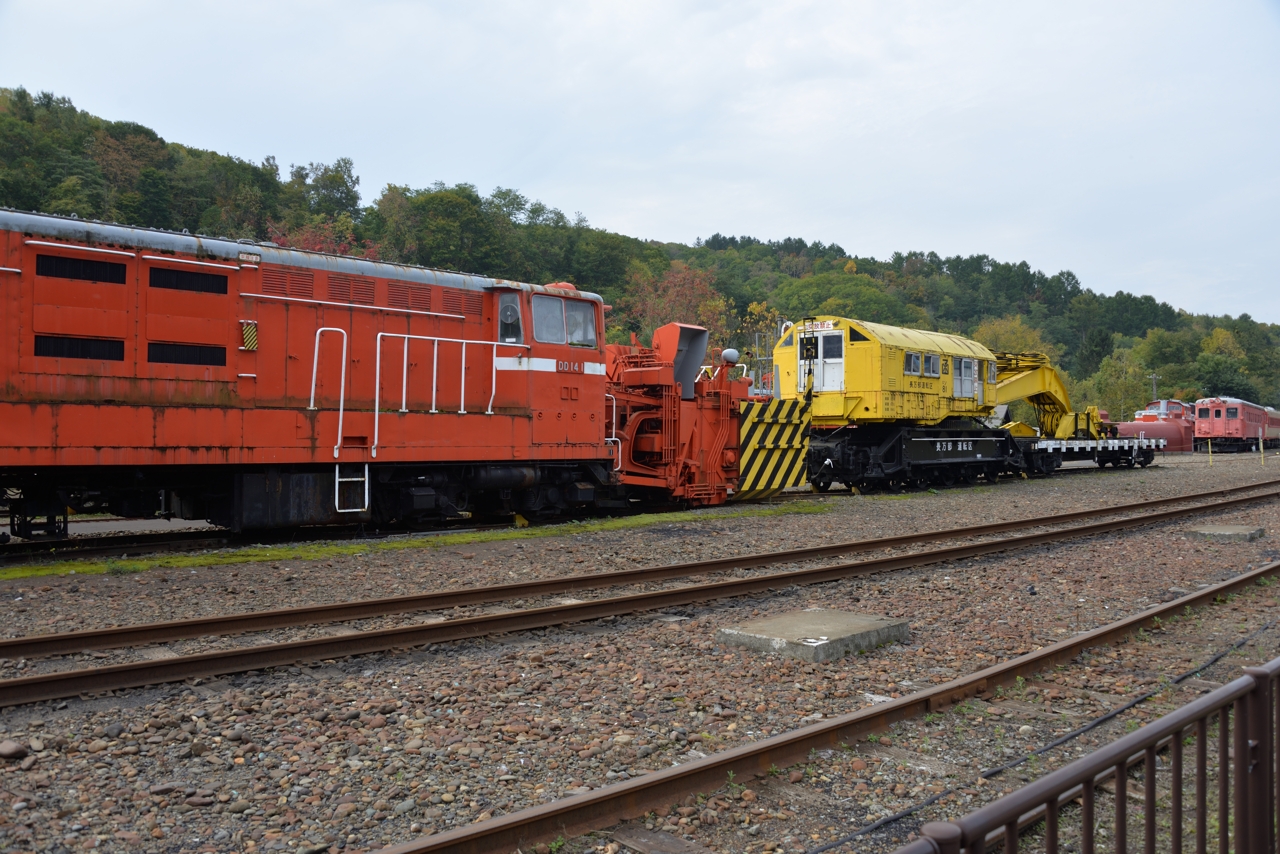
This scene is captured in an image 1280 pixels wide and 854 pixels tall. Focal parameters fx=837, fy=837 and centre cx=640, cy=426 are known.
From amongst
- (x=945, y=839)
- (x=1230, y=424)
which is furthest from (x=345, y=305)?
(x=1230, y=424)

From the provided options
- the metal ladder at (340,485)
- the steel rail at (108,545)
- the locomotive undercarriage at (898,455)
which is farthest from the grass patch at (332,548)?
the locomotive undercarriage at (898,455)

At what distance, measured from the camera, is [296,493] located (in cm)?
1048

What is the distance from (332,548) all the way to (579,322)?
5.25m

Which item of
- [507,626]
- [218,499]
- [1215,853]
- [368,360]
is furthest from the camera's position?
[368,360]

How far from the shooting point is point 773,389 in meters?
21.7

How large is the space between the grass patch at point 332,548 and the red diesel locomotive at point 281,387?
0.65 m

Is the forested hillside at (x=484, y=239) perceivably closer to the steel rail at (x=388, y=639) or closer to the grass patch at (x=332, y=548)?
the grass patch at (x=332, y=548)

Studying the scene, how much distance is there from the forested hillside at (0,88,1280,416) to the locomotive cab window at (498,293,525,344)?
71.7ft

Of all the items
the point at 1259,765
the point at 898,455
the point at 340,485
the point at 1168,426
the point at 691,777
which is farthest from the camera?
the point at 1168,426

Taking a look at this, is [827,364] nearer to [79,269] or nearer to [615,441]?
[615,441]

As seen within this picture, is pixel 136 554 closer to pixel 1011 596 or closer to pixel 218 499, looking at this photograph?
pixel 218 499

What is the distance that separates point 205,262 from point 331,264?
1516 mm

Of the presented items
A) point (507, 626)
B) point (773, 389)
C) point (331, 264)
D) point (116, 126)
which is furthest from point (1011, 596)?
point (116, 126)

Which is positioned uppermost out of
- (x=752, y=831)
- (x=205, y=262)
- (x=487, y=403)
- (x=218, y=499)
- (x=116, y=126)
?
(x=116, y=126)
